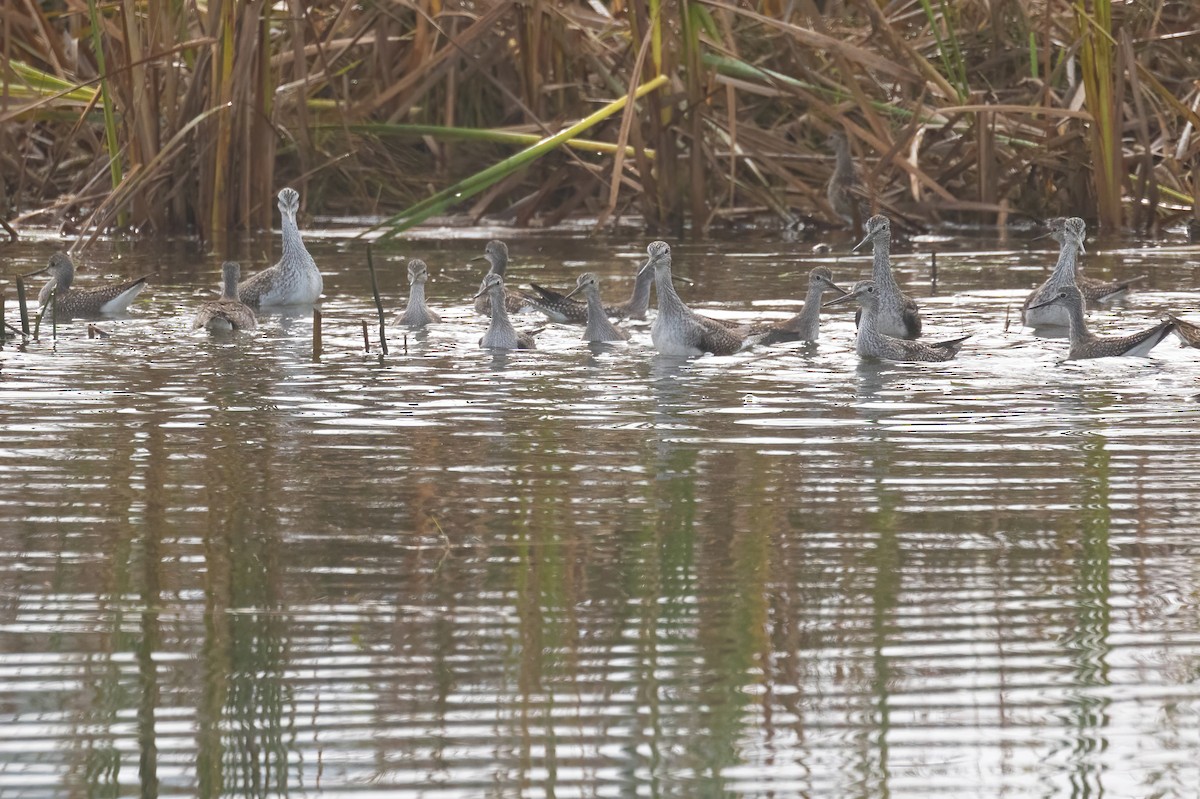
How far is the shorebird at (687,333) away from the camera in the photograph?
1134 centimetres

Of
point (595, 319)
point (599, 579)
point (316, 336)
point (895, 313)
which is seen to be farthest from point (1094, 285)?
point (599, 579)

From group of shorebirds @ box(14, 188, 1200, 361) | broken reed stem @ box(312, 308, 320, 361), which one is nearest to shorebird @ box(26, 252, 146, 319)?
group of shorebirds @ box(14, 188, 1200, 361)

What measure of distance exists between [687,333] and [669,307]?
0.60 feet

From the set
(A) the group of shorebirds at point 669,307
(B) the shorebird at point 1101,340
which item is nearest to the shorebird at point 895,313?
(A) the group of shorebirds at point 669,307

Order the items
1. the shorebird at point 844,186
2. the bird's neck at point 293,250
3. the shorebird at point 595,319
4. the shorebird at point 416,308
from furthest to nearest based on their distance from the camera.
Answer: the shorebird at point 844,186
the bird's neck at point 293,250
the shorebird at point 416,308
the shorebird at point 595,319

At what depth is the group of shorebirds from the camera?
11.1 meters

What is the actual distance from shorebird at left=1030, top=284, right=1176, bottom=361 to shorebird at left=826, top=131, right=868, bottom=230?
261 inches

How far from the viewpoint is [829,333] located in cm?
1258

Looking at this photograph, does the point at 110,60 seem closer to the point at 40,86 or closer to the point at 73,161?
the point at 40,86

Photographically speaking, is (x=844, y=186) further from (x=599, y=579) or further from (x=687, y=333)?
(x=599, y=579)

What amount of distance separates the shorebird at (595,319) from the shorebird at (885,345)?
1.61 metres

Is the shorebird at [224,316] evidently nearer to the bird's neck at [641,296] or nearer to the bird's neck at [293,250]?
the bird's neck at [293,250]

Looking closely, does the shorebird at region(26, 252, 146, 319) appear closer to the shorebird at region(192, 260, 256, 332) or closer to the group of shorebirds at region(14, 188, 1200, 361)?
the group of shorebirds at region(14, 188, 1200, 361)

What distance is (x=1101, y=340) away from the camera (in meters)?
11.0
